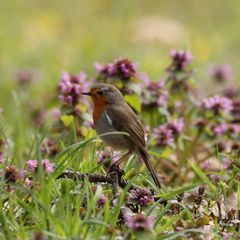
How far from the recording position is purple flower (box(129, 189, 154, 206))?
3338 mm

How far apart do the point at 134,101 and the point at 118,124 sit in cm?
84

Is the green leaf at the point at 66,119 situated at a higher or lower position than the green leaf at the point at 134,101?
lower

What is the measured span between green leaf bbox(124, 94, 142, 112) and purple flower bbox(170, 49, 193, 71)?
0.52m

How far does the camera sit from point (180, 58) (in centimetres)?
514

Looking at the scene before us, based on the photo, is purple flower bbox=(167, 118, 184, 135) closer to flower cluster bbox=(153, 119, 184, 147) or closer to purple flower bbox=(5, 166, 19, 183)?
flower cluster bbox=(153, 119, 184, 147)

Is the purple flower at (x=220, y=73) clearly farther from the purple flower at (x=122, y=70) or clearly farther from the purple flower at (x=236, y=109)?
the purple flower at (x=122, y=70)

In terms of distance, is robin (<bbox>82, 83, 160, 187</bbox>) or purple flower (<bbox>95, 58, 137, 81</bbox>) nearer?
robin (<bbox>82, 83, 160, 187</bbox>)

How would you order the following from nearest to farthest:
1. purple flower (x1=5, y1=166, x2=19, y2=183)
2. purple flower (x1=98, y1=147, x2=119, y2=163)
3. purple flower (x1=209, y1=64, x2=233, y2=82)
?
1. purple flower (x1=5, y1=166, x2=19, y2=183)
2. purple flower (x1=98, y1=147, x2=119, y2=163)
3. purple flower (x1=209, y1=64, x2=233, y2=82)

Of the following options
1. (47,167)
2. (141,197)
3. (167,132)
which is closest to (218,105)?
(167,132)

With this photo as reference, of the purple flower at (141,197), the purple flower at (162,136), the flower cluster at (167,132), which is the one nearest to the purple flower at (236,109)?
the flower cluster at (167,132)

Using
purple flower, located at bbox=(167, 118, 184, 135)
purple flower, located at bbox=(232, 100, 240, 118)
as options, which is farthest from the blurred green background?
purple flower, located at bbox=(167, 118, 184, 135)

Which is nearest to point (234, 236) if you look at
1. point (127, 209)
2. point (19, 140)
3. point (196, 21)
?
point (127, 209)

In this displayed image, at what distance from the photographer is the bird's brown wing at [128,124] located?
3938mm

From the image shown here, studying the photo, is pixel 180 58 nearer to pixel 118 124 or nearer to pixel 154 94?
pixel 154 94
